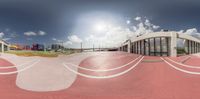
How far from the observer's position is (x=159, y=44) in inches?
333

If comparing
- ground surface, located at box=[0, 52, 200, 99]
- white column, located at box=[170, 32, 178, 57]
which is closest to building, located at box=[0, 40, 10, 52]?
ground surface, located at box=[0, 52, 200, 99]

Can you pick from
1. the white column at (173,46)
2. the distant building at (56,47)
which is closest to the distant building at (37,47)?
the distant building at (56,47)

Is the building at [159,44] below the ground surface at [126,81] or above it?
above

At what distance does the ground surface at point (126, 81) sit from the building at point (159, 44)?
0.39 metres

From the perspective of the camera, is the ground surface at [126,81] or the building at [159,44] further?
the building at [159,44]

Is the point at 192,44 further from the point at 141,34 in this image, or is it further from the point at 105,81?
the point at 105,81

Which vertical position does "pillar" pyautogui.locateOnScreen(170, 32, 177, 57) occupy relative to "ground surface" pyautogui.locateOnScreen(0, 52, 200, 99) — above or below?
above

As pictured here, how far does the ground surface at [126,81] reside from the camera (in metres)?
5.99

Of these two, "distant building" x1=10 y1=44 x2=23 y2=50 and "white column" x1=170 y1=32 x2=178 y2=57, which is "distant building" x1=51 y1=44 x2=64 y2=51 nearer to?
"distant building" x1=10 y1=44 x2=23 y2=50

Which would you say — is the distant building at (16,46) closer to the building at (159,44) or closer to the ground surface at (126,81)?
the ground surface at (126,81)

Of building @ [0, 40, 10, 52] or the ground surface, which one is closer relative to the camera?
the ground surface

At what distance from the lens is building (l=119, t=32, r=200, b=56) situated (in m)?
8.16

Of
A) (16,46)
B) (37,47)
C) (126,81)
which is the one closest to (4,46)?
(16,46)

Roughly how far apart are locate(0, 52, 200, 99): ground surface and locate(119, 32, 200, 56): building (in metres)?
0.39
